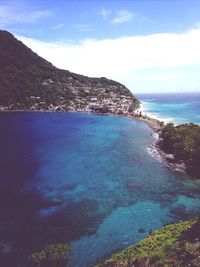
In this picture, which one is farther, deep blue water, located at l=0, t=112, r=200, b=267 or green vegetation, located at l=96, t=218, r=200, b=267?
deep blue water, located at l=0, t=112, r=200, b=267

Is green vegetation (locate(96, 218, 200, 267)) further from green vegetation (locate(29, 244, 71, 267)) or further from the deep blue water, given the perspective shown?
green vegetation (locate(29, 244, 71, 267))

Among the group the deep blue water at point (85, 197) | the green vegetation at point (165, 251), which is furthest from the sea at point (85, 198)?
the green vegetation at point (165, 251)

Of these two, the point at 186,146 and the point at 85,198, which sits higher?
the point at 186,146

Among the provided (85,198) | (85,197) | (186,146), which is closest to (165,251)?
(85,198)

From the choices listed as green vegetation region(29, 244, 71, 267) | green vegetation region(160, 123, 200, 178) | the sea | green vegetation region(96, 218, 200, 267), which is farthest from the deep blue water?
green vegetation region(160, 123, 200, 178)

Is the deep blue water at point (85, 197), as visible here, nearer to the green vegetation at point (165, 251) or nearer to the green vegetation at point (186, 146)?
the green vegetation at point (165, 251)

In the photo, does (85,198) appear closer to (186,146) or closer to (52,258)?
(52,258)
